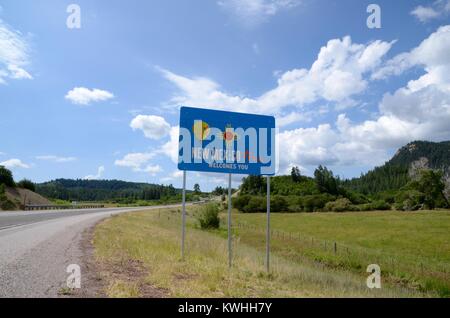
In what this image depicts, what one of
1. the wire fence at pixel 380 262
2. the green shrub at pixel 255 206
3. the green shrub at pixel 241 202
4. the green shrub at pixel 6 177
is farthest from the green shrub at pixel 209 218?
the green shrub at pixel 241 202

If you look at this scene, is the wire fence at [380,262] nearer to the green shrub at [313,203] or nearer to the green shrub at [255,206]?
the green shrub at [255,206]

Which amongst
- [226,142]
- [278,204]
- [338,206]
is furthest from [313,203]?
[226,142]

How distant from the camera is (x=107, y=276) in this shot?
8.92 metres

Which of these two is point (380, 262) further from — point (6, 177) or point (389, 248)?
point (6, 177)

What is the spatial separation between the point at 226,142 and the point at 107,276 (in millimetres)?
5109

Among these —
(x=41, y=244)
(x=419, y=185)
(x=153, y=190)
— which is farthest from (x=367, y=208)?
(x=153, y=190)

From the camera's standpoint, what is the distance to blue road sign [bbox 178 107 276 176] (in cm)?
1168

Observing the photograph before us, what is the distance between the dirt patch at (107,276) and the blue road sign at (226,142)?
10.9ft

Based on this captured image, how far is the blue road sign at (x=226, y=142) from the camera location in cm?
1168

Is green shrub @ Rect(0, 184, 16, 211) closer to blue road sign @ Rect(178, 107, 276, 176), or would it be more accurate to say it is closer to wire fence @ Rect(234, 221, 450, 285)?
wire fence @ Rect(234, 221, 450, 285)

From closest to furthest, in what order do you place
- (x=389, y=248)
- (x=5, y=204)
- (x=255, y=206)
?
(x=389, y=248), (x=5, y=204), (x=255, y=206)

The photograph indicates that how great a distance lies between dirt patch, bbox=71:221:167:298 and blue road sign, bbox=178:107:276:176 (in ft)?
10.9

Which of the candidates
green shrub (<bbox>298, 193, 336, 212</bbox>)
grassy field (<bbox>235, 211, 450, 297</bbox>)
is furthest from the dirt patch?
green shrub (<bbox>298, 193, 336, 212</bbox>)
